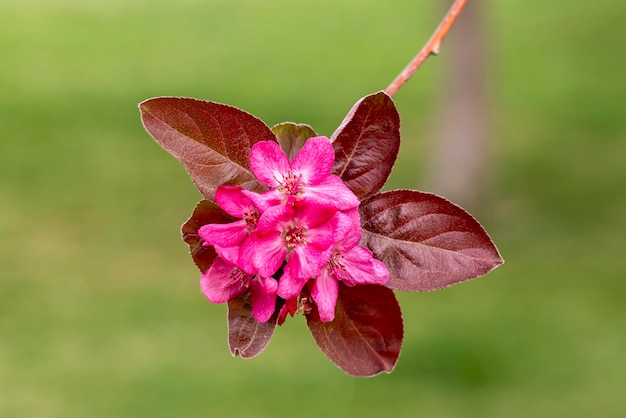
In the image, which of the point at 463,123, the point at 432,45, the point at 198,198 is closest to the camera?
the point at 432,45

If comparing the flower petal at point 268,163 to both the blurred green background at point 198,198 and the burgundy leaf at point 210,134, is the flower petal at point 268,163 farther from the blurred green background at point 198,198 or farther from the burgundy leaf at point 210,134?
the blurred green background at point 198,198

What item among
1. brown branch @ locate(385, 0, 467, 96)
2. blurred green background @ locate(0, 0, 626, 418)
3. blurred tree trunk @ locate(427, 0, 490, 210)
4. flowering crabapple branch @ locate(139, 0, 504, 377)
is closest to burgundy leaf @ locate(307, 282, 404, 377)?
flowering crabapple branch @ locate(139, 0, 504, 377)

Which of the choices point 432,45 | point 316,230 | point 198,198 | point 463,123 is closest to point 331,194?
point 316,230

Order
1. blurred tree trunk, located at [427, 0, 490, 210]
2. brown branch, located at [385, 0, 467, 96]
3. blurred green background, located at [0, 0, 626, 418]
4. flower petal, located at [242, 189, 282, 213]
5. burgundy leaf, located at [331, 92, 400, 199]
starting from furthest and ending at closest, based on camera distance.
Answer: blurred tree trunk, located at [427, 0, 490, 210]
blurred green background, located at [0, 0, 626, 418]
brown branch, located at [385, 0, 467, 96]
burgundy leaf, located at [331, 92, 400, 199]
flower petal, located at [242, 189, 282, 213]

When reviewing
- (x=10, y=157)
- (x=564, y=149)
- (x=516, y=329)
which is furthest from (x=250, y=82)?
(x=516, y=329)

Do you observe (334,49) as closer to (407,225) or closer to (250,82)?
(250,82)

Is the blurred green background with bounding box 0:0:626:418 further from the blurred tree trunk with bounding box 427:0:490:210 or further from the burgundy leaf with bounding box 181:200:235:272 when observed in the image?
the burgundy leaf with bounding box 181:200:235:272

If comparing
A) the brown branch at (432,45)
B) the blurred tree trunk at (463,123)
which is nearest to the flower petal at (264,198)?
the brown branch at (432,45)

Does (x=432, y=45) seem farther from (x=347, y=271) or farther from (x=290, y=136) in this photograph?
(x=347, y=271)
